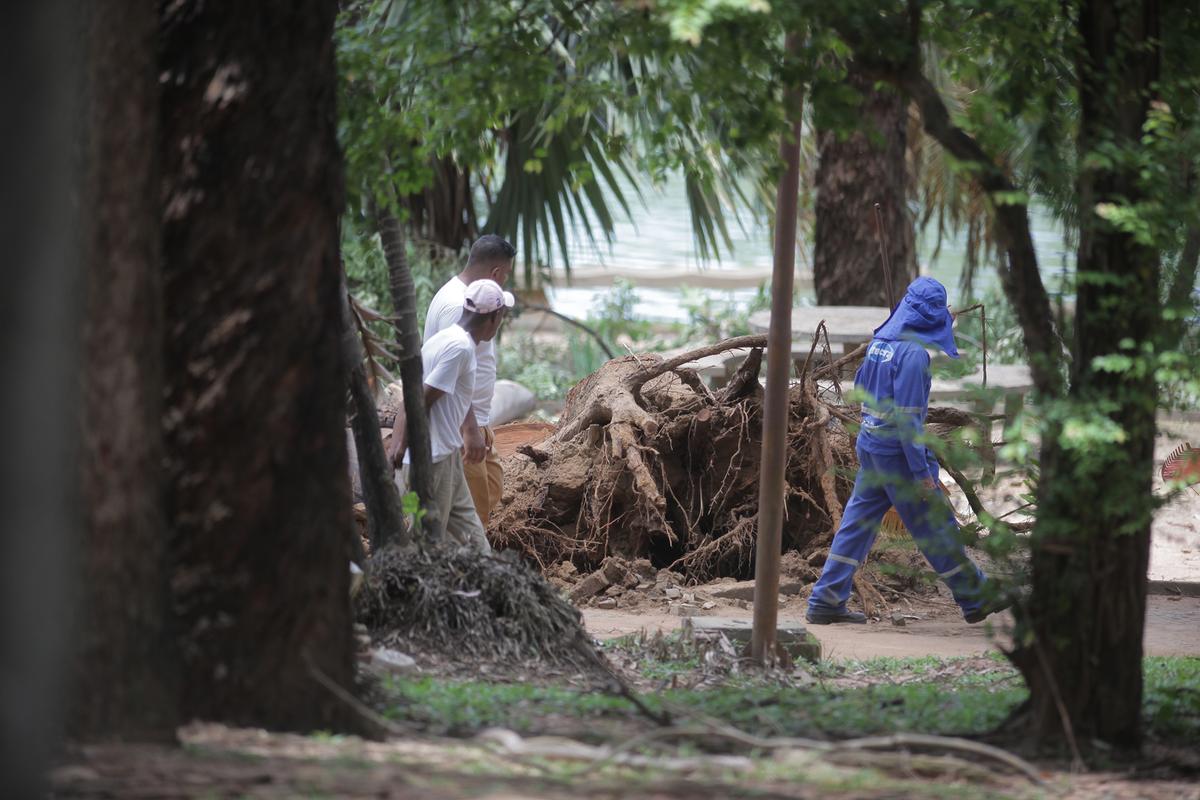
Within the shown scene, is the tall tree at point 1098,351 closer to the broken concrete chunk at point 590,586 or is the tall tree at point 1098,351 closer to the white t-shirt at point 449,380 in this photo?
the white t-shirt at point 449,380

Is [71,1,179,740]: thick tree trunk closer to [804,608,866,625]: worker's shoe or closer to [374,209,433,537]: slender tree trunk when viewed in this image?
[374,209,433,537]: slender tree trunk

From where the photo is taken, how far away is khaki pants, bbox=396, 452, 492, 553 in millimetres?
6855

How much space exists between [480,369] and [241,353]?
13.1 ft

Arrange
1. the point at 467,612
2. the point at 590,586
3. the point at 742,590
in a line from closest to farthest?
1. the point at 467,612
2. the point at 742,590
3. the point at 590,586

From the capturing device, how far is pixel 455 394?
6910 millimetres

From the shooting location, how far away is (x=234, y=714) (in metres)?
3.56

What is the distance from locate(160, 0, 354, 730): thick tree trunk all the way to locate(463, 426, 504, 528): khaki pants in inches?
161

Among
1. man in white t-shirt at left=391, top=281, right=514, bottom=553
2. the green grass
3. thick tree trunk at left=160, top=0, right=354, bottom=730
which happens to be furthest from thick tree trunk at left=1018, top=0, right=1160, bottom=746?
man in white t-shirt at left=391, top=281, right=514, bottom=553

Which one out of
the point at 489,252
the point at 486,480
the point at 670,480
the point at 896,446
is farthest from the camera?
the point at 670,480

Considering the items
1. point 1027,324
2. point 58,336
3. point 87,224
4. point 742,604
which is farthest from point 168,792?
point 742,604

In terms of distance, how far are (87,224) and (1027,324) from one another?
266 cm

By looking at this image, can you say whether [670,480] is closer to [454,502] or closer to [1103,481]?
[454,502]

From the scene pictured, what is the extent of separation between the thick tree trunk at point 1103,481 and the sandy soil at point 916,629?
2.37 meters

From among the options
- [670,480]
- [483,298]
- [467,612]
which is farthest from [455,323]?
[670,480]
